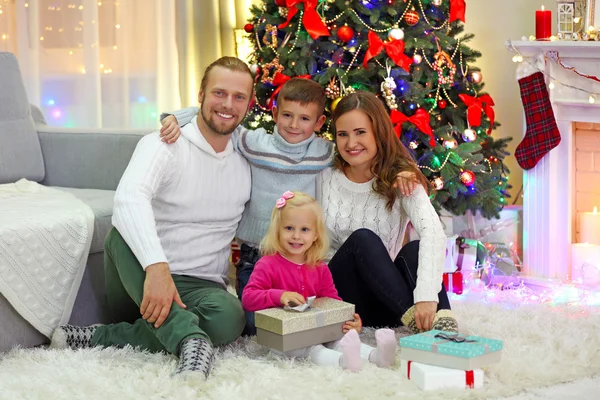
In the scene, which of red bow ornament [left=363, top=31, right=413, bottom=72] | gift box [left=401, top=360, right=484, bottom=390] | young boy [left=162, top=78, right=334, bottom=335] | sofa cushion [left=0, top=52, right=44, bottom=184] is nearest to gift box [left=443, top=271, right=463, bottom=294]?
red bow ornament [left=363, top=31, right=413, bottom=72]

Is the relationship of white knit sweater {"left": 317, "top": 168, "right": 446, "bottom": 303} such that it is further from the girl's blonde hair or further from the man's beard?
the man's beard

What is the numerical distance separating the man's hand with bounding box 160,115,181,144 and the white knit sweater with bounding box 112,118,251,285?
0.02m

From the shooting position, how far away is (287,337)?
2.20 metres

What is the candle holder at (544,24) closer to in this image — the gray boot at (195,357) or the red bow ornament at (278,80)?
the red bow ornament at (278,80)

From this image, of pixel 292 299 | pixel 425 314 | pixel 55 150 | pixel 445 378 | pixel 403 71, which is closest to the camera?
pixel 445 378

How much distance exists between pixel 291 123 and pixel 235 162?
8.0 inches

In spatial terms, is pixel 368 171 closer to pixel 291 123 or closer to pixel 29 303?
pixel 291 123

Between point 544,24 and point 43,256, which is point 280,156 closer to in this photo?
point 43,256

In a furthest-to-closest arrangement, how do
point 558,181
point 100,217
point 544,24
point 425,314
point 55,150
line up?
point 558,181 < point 544,24 < point 55,150 < point 100,217 < point 425,314

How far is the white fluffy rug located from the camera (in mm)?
1989

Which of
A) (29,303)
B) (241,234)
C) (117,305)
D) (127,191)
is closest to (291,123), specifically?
(241,234)

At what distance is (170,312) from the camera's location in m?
2.22

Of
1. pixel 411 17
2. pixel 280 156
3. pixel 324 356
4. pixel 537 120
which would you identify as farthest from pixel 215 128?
pixel 537 120

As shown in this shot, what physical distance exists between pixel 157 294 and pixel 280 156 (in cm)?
62
